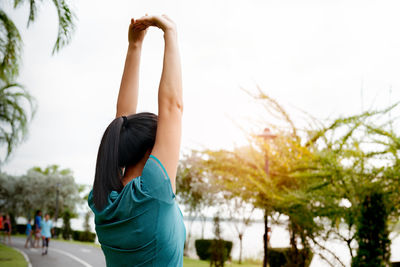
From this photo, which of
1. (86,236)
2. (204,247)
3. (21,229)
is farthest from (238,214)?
(21,229)

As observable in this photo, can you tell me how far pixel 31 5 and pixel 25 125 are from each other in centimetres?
784

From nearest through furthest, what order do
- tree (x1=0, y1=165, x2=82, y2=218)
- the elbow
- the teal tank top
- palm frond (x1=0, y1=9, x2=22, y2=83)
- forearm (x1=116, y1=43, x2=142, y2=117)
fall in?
the teal tank top, the elbow, forearm (x1=116, y1=43, x2=142, y2=117), palm frond (x1=0, y1=9, x2=22, y2=83), tree (x1=0, y1=165, x2=82, y2=218)

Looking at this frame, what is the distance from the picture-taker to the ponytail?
1.19 metres

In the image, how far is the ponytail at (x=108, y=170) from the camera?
46.7 inches

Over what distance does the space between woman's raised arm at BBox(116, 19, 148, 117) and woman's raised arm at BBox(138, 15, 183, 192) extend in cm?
38

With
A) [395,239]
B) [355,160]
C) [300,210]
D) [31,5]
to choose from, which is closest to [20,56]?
[31,5]

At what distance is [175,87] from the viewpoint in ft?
3.86

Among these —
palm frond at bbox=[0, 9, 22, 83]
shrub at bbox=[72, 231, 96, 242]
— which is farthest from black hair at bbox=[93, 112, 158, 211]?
shrub at bbox=[72, 231, 96, 242]

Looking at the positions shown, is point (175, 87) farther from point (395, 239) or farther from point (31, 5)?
point (31, 5)

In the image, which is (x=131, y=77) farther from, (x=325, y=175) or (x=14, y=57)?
(x=14, y=57)

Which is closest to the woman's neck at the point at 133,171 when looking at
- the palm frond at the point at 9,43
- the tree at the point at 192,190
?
the palm frond at the point at 9,43

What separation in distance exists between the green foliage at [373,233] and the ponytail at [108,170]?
4696 mm

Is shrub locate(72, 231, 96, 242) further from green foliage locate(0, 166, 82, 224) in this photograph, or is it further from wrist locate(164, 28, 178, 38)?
wrist locate(164, 28, 178, 38)

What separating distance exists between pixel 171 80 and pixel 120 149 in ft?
1.00
